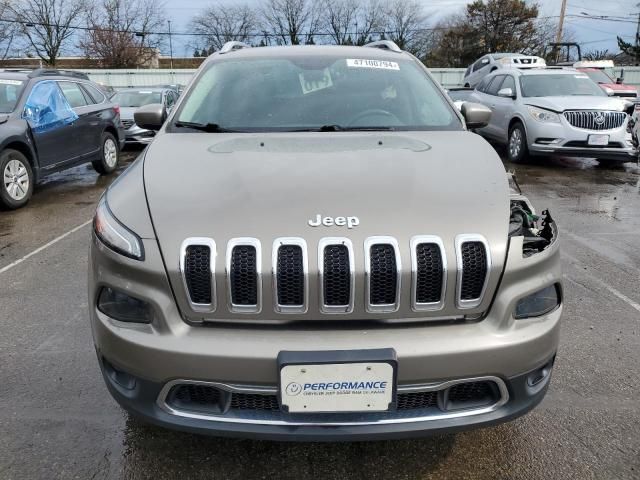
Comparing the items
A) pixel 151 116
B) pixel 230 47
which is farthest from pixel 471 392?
pixel 230 47

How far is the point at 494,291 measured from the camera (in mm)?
1850

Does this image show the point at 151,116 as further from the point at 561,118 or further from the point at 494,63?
the point at 494,63

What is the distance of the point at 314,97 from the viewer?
3141 millimetres

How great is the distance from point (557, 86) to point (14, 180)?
899 cm

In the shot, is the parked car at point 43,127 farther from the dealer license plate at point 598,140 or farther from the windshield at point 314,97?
the dealer license plate at point 598,140

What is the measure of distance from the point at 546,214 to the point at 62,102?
23.9ft

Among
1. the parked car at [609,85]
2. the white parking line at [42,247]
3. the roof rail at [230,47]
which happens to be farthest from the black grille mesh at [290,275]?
the parked car at [609,85]

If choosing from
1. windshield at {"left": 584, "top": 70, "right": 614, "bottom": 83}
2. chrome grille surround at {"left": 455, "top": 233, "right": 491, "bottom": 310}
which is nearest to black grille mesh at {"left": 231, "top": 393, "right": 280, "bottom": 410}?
chrome grille surround at {"left": 455, "top": 233, "right": 491, "bottom": 310}

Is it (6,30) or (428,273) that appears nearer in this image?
(428,273)

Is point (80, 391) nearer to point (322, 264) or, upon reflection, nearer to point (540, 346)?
point (322, 264)

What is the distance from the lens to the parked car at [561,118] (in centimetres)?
863

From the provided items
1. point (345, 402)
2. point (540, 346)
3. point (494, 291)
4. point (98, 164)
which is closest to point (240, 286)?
point (345, 402)

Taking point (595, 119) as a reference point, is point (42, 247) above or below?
below

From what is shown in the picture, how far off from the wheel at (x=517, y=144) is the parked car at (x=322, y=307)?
7.97 meters
